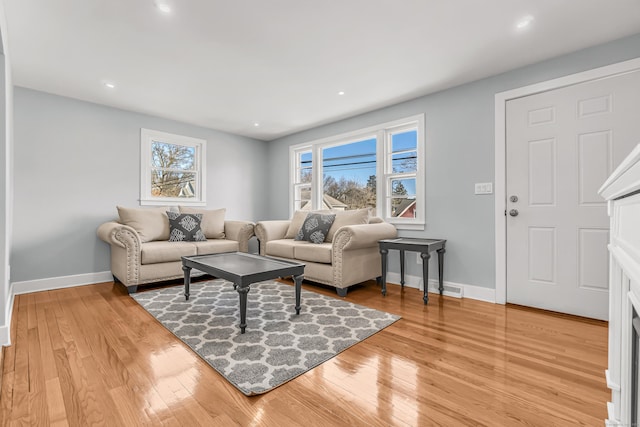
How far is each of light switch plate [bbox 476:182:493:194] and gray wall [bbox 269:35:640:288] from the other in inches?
1.8

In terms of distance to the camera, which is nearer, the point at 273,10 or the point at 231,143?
the point at 273,10

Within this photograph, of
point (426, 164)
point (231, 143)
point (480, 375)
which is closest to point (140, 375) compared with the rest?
point (480, 375)

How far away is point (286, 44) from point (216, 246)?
99.5 inches

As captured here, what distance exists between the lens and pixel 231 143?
5.20m

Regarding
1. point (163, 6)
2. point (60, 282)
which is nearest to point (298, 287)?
point (163, 6)

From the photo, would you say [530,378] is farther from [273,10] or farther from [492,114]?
[273,10]

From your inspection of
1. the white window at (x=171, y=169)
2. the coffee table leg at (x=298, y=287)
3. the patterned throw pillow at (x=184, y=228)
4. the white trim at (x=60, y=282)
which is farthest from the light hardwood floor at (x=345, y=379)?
the white window at (x=171, y=169)

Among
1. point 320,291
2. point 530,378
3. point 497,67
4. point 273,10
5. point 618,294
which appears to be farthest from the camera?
point 320,291

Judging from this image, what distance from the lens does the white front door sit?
95.8 inches

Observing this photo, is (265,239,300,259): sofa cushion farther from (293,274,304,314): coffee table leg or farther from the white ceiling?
the white ceiling

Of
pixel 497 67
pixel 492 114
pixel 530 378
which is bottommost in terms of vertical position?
pixel 530 378

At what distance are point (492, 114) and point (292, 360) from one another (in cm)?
294

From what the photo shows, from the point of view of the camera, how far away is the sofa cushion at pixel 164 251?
132 inches

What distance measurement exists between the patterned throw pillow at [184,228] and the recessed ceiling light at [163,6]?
2.51 m
